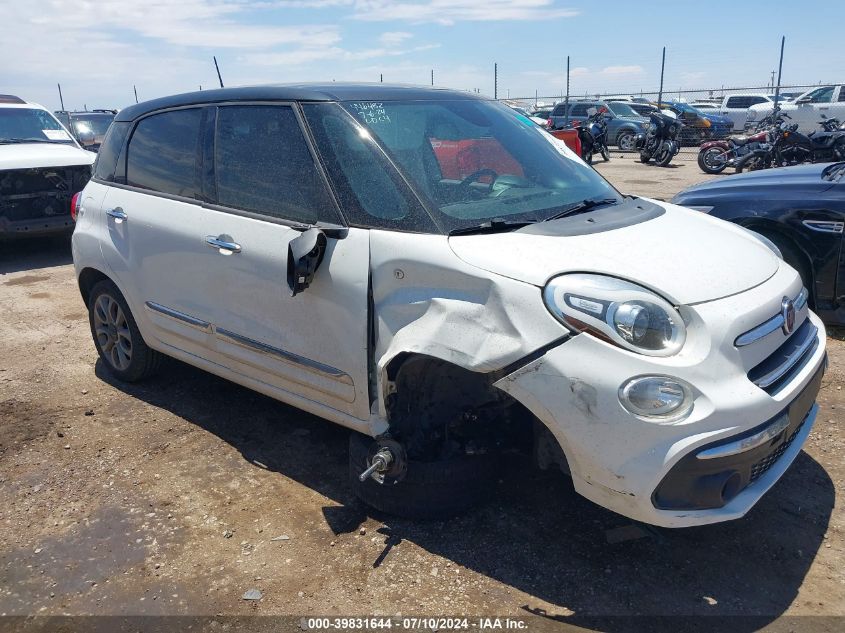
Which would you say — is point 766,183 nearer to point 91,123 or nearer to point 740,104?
point 91,123

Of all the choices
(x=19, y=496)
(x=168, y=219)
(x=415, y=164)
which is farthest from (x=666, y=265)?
(x=19, y=496)

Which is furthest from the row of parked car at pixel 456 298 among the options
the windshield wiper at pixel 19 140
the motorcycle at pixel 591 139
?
the motorcycle at pixel 591 139

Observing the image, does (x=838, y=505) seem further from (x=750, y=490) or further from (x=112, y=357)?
(x=112, y=357)

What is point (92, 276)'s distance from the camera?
4.70m

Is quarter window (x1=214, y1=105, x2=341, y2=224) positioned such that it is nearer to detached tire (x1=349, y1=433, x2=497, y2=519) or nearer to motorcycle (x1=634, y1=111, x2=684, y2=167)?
detached tire (x1=349, y1=433, x2=497, y2=519)

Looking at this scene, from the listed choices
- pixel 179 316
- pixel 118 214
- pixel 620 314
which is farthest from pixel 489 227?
pixel 118 214

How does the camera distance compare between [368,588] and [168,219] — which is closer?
[368,588]

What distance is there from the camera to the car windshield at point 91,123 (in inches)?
640

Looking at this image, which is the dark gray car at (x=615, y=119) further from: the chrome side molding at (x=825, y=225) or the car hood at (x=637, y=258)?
the car hood at (x=637, y=258)

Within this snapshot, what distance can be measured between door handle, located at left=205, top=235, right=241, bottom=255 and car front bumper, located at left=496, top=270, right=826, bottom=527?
5.14 ft

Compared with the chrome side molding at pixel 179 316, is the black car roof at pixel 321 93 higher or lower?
higher

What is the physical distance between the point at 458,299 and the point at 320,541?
1.27 meters

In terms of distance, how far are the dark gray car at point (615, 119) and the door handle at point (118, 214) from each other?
1953cm

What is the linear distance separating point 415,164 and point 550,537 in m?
1.73
